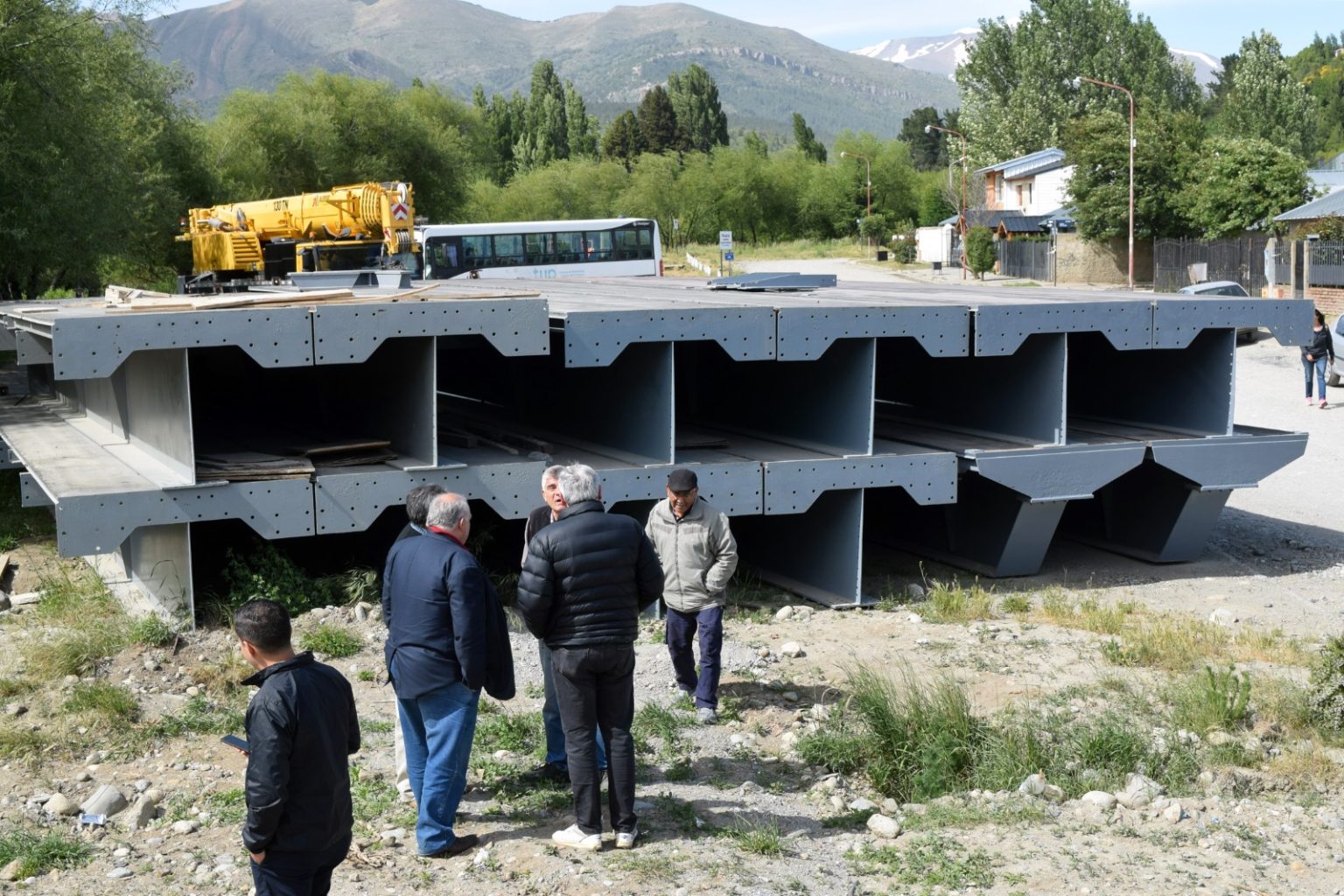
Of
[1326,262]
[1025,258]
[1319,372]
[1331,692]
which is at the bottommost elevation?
[1331,692]

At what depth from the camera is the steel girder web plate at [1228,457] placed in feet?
40.5

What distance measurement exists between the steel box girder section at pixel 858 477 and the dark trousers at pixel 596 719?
491 centimetres

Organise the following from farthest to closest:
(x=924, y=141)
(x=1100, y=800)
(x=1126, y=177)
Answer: (x=924, y=141)
(x=1126, y=177)
(x=1100, y=800)

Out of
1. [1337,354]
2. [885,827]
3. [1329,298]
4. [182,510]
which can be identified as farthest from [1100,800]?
[1329,298]

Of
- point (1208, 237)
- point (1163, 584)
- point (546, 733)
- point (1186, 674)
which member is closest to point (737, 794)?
point (546, 733)

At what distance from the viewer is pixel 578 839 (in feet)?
20.6

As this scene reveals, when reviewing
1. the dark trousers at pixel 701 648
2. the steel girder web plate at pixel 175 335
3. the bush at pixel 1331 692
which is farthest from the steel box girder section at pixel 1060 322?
the steel girder web plate at pixel 175 335

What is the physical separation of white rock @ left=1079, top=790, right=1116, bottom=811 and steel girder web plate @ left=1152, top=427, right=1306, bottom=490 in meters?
6.05

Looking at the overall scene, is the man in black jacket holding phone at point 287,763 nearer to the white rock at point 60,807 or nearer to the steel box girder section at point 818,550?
the white rock at point 60,807

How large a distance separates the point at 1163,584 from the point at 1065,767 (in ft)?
19.3

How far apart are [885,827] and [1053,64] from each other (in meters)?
82.6

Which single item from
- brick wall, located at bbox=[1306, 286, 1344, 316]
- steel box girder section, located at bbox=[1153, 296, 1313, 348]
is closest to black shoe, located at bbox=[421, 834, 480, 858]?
steel box girder section, located at bbox=[1153, 296, 1313, 348]

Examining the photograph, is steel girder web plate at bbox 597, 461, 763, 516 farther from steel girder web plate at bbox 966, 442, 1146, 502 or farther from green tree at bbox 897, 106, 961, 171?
green tree at bbox 897, 106, 961, 171

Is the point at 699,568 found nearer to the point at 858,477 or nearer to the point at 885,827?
the point at 885,827
